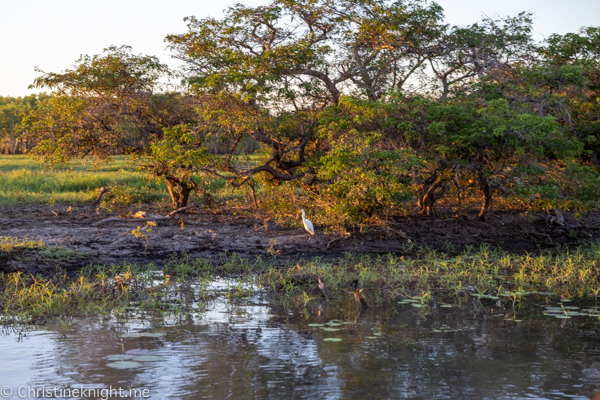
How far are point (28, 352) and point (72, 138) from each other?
992cm

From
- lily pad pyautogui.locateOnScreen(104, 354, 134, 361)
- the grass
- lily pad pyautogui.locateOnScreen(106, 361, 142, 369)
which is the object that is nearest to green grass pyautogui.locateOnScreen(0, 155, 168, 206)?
the grass

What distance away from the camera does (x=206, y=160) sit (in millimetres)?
13203

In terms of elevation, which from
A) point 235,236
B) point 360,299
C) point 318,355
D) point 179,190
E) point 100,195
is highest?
point 179,190

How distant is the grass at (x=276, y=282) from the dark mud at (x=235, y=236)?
0.64 m

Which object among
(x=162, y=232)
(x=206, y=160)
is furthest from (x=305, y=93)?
(x=162, y=232)

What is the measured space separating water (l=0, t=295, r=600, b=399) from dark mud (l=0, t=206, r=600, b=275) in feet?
13.8

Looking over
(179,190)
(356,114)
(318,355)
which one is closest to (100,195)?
(179,190)

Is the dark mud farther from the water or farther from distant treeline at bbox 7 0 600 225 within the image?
the water

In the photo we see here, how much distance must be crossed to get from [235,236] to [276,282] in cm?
402

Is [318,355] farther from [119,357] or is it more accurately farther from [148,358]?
[119,357]

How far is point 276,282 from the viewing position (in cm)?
950

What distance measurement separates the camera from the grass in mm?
7762

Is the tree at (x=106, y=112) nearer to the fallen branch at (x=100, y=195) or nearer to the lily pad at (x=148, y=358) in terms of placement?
the fallen branch at (x=100, y=195)

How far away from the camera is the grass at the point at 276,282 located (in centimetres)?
776
